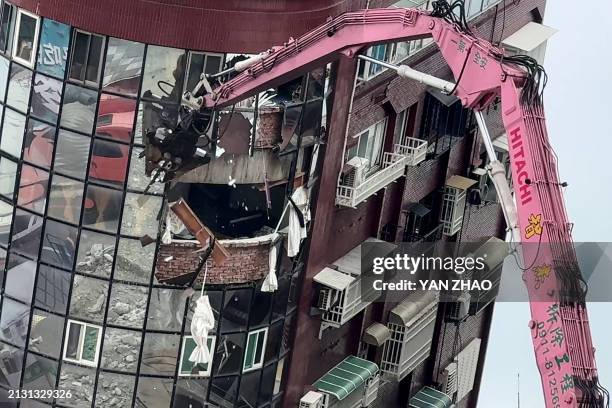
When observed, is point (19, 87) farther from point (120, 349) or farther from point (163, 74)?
point (120, 349)

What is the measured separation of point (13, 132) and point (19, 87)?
109 centimetres

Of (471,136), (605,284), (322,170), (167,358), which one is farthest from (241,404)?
(471,136)

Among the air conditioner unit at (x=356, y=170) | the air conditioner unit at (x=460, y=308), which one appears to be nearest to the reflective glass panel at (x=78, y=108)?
the air conditioner unit at (x=356, y=170)

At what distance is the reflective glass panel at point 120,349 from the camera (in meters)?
41.4

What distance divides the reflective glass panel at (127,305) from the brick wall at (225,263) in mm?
701

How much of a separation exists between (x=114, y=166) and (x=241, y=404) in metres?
7.20

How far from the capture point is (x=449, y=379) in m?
55.8

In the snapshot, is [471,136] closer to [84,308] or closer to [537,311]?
[84,308]

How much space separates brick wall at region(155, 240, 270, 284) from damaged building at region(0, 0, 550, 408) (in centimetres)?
4

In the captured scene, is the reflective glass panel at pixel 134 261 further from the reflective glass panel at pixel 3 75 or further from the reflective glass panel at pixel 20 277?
the reflective glass panel at pixel 3 75

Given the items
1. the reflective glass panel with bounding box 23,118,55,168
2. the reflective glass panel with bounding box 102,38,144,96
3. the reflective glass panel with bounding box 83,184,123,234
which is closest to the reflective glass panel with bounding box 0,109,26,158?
the reflective glass panel with bounding box 23,118,55,168

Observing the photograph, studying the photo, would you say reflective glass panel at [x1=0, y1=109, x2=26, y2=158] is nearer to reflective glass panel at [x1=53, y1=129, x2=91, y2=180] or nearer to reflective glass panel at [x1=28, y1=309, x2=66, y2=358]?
reflective glass panel at [x1=53, y1=129, x2=91, y2=180]

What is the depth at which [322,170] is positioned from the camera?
4322cm

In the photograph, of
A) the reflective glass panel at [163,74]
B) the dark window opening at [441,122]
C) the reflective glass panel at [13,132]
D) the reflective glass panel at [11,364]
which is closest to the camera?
the reflective glass panel at [163,74]
